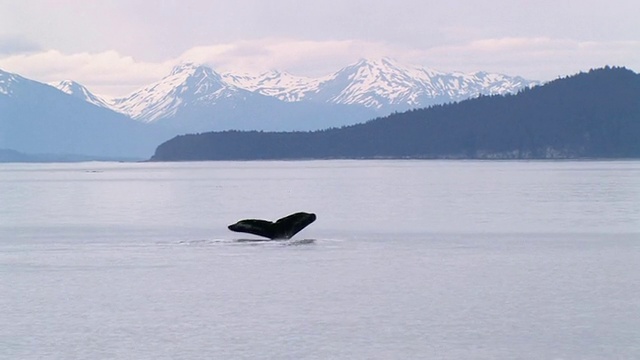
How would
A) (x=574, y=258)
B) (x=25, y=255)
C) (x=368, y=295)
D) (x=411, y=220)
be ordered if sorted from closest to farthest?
(x=368, y=295), (x=574, y=258), (x=25, y=255), (x=411, y=220)

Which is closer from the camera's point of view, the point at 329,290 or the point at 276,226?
the point at 329,290

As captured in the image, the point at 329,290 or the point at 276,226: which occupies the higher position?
the point at 276,226

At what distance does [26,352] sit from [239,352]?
547 centimetres

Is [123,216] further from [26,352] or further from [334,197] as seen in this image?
[26,352]

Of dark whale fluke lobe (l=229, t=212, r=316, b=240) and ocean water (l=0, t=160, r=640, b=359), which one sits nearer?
ocean water (l=0, t=160, r=640, b=359)

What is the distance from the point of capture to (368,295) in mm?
38156

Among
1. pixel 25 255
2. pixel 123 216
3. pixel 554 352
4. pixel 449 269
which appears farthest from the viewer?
pixel 123 216

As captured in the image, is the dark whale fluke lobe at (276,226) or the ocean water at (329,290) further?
the dark whale fluke lobe at (276,226)

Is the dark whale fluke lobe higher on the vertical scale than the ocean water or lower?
higher

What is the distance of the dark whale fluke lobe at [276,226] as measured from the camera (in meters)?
60.2

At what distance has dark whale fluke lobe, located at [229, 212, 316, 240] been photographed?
6019cm

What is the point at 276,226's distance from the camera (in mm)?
61062

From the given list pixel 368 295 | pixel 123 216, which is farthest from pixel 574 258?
pixel 123 216

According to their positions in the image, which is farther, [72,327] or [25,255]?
[25,255]
